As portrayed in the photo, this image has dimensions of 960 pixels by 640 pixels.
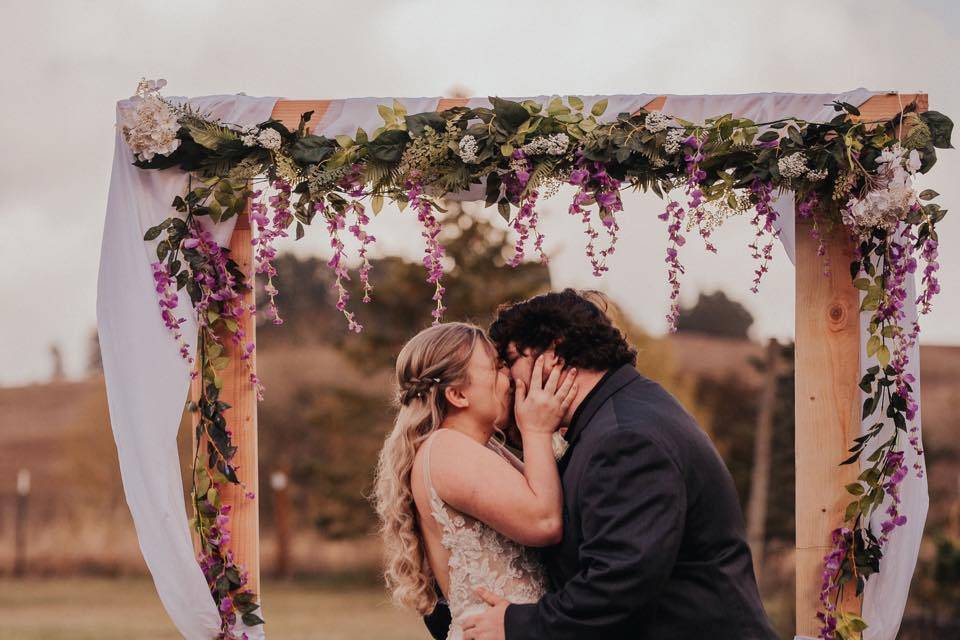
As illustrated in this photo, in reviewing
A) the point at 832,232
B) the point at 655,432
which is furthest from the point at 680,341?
the point at 655,432

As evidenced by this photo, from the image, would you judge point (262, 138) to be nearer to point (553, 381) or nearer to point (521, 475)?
point (553, 381)

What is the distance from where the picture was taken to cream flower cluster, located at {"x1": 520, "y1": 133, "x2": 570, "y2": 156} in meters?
3.62

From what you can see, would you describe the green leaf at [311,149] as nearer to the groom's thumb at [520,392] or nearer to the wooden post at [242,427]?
the wooden post at [242,427]

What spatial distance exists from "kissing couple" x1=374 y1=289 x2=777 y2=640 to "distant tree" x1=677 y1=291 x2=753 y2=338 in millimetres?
12958

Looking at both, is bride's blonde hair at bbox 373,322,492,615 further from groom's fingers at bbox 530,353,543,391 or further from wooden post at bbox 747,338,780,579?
wooden post at bbox 747,338,780,579

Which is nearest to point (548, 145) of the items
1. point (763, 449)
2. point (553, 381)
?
point (553, 381)

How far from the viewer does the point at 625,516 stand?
2.76 metres

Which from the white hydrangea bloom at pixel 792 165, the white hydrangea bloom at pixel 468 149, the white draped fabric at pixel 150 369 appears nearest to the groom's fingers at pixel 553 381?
the white hydrangea bloom at pixel 468 149

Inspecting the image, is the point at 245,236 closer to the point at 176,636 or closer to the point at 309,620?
the point at 176,636

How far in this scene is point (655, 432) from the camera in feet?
9.33

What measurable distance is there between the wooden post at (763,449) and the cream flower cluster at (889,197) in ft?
34.2

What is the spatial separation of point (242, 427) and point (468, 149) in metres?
1.41

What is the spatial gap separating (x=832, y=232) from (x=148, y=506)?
2.73 metres

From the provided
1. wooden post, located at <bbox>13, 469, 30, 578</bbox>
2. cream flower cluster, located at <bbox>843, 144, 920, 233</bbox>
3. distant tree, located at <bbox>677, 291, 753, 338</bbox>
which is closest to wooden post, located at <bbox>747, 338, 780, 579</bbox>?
distant tree, located at <bbox>677, 291, 753, 338</bbox>
